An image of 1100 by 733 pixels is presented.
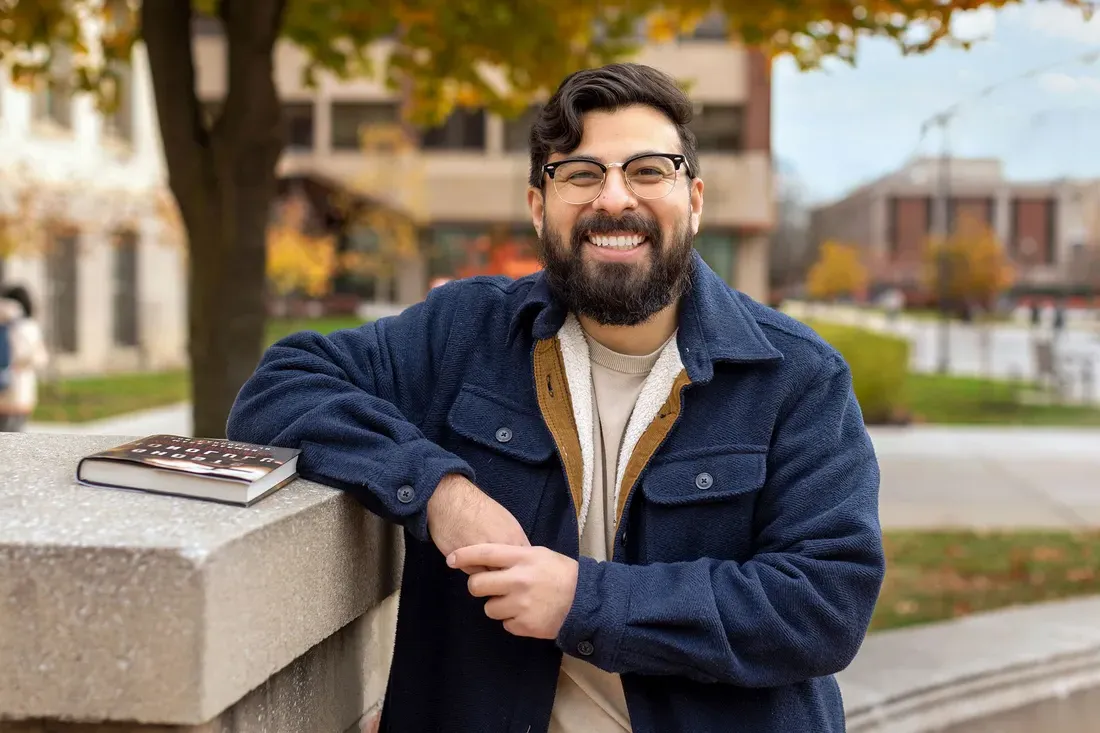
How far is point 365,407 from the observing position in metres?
1.93

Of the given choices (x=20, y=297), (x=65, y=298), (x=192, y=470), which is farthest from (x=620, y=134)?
(x=65, y=298)

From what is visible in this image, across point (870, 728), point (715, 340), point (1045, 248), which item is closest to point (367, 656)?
point (715, 340)

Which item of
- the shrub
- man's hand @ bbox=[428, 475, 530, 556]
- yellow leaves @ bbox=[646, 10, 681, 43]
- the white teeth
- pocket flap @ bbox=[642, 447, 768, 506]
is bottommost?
the shrub

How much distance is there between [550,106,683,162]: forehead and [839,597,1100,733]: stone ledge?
271cm

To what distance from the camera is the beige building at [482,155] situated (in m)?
31.2

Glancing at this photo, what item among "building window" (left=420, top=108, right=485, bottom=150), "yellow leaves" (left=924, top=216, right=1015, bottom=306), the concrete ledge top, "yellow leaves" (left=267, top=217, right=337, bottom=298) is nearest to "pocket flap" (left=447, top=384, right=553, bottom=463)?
the concrete ledge top

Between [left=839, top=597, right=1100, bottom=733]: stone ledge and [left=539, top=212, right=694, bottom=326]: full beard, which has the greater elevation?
[left=539, top=212, right=694, bottom=326]: full beard

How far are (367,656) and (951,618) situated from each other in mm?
4197

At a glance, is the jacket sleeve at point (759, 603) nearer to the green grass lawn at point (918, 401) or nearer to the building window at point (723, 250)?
the green grass lawn at point (918, 401)

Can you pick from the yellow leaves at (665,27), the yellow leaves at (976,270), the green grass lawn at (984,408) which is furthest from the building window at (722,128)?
the yellow leaves at (665,27)

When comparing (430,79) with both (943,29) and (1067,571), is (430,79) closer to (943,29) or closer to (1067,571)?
(943,29)

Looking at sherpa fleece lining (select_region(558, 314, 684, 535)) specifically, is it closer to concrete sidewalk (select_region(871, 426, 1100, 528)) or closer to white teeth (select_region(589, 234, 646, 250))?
white teeth (select_region(589, 234, 646, 250))

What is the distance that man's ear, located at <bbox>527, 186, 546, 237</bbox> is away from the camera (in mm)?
2209

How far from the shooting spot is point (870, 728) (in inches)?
157
